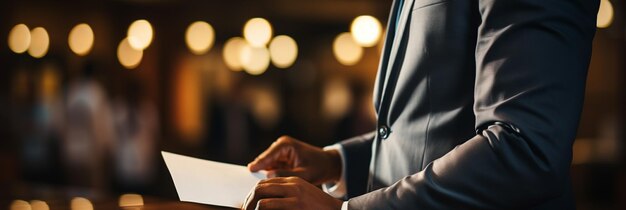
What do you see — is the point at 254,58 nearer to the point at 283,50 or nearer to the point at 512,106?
the point at 283,50

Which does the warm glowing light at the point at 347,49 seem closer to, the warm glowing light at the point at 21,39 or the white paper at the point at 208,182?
the warm glowing light at the point at 21,39

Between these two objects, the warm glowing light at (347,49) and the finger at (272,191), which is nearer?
the finger at (272,191)

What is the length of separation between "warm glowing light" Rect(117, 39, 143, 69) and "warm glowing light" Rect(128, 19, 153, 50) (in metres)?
0.16

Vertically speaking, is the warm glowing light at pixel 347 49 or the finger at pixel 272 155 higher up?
the finger at pixel 272 155

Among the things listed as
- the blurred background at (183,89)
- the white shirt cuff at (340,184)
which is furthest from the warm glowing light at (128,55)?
the white shirt cuff at (340,184)

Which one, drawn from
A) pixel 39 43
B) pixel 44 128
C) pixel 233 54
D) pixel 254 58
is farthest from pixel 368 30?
pixel 39 43

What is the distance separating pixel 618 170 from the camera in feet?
25.3

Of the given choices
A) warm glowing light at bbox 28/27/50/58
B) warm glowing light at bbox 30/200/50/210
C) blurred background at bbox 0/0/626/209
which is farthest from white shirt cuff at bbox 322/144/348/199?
warm glowing light at bbox 28/27/50/58

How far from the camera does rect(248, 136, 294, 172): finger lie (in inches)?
50.6

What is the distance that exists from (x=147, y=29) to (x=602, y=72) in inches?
264

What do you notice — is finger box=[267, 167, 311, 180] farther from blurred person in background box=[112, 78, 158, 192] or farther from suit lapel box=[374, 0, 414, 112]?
blurred person in background box=[112, 78, 158, 192]

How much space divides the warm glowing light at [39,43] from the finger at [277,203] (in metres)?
10.8

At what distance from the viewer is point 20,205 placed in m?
1.91

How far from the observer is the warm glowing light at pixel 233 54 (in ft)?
39.7
